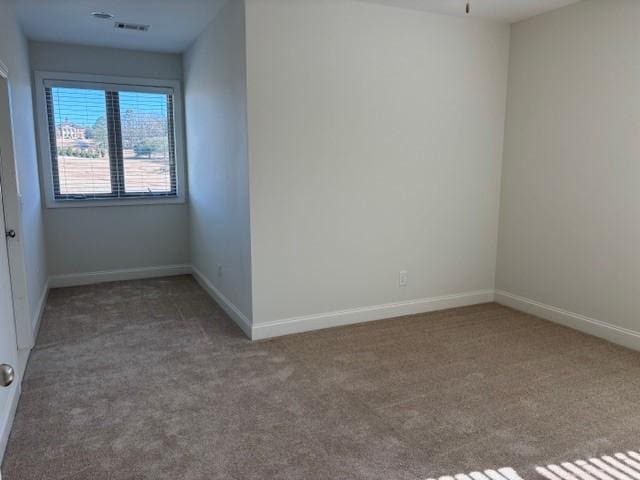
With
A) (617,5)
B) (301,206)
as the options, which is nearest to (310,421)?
(301,206)

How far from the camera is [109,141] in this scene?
5.31 m

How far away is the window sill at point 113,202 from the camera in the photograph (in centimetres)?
515

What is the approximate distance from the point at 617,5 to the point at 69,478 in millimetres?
4508

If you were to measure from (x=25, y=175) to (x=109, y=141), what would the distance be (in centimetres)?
150

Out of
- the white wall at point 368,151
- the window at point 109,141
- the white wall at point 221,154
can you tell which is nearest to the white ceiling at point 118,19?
the white wall at point 221,154

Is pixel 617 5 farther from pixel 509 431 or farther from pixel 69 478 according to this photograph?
pixel 69 478

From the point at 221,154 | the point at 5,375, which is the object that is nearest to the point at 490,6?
the point at 221,154

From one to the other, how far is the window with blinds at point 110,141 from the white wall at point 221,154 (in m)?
0.38

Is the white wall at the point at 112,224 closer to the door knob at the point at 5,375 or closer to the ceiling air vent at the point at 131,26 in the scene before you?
the ceiling air vent at the point at 131,26

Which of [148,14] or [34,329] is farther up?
[148,14]

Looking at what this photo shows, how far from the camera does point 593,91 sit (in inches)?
142

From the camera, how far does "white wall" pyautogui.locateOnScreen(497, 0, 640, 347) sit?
11.3 ft

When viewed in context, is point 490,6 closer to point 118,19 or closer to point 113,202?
point 118,19

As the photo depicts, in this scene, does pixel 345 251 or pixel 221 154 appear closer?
pixel 345 251
